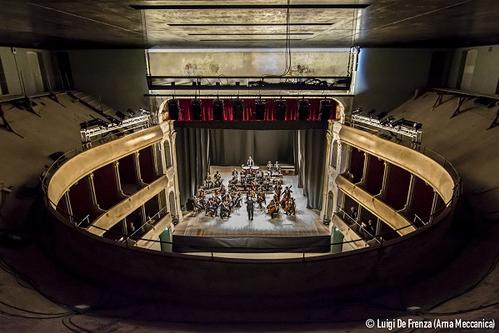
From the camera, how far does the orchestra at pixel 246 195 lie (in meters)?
17.0

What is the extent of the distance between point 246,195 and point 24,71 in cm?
1175

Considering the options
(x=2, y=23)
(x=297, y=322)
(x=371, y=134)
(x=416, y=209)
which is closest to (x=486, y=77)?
(x=371, y=134)

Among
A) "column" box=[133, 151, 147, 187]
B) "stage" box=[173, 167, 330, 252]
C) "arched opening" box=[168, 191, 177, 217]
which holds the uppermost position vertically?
"column" box=[133, 151, 147, 187]

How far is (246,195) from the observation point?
19.1m

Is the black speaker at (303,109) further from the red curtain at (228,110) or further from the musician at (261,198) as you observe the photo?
the musician at (261,198)

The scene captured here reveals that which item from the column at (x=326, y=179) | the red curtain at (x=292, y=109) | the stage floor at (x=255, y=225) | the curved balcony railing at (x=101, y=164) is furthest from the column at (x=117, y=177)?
the column at (x=326, y=179)

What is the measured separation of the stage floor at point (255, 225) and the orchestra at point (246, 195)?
302 mm

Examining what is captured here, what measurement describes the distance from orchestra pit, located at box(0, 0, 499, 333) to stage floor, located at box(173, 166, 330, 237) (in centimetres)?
15

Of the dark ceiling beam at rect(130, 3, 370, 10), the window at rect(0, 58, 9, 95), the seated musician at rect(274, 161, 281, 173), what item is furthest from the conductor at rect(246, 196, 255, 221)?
the dark ceiling beam at rect(130, 3, 370, 10)

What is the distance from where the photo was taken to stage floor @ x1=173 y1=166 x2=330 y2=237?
A: 15.7 meters

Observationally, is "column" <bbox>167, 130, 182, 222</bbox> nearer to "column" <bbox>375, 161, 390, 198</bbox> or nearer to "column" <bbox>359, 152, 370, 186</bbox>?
"column" <bbox>359, 152, 370, 186</bbox>

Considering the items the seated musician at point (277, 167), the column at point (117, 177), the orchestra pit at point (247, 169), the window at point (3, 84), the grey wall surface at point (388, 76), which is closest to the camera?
the orchestra pit at point (247, 169)

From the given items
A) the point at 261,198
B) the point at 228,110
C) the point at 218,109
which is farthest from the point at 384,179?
the point at 228,110

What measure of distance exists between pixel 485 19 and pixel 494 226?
393 cm
